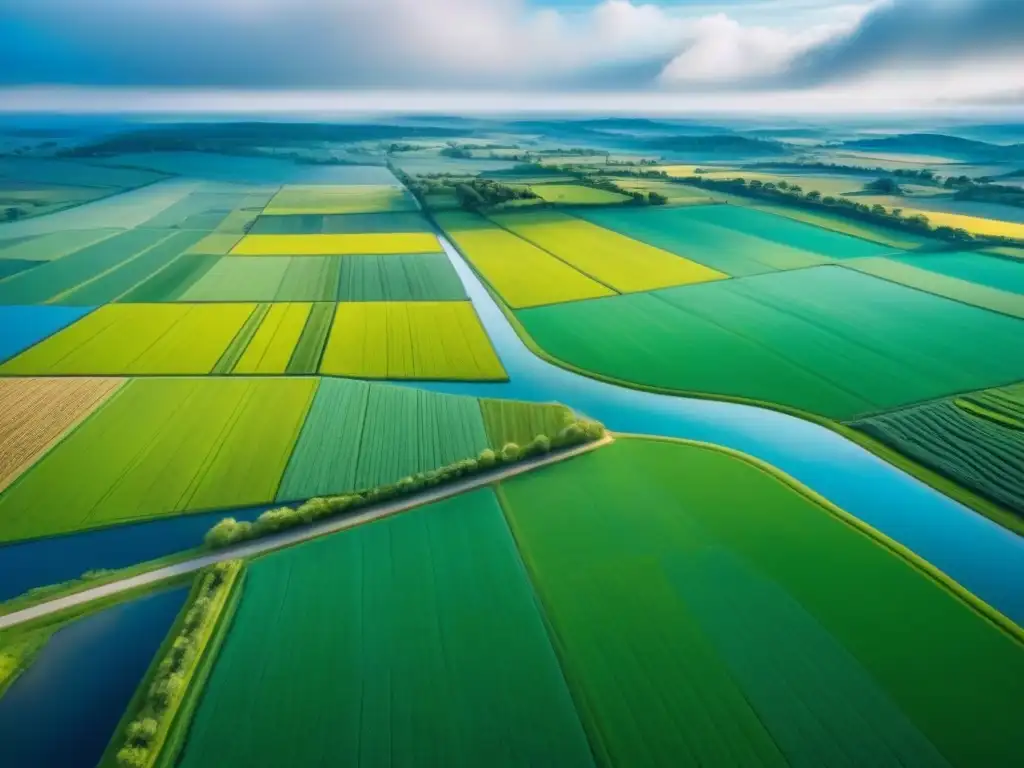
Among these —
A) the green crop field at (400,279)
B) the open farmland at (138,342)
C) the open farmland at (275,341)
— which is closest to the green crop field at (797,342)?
the green crop field at (400,279)

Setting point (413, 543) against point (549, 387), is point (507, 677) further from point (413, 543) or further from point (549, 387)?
point (549, 387)

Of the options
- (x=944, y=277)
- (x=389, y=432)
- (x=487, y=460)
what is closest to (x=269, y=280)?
(x=389, y=432)

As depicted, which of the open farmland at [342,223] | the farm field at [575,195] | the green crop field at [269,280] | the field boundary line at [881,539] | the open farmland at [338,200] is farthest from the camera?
the farm field at [575,195]

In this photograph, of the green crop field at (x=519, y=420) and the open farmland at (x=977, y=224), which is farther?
the open farmland at (x=977, y=224)

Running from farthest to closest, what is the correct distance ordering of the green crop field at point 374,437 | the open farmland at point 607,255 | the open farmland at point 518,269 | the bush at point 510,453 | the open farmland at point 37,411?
the open farmland at point 607,255, the open farmland at point 518,269, the open farmland at point 37,411, the bush at point 510,453, the green crop field at point 374,437

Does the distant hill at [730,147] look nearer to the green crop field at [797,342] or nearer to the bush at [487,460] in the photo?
the green crop field at [797,342]

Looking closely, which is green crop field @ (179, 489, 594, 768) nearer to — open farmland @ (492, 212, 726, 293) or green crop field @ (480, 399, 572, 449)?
green crop field @ (480, 399, 572, 449)

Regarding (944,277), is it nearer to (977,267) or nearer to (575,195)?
(977,267)

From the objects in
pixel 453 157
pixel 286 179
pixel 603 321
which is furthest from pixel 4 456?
pixel 453 157
